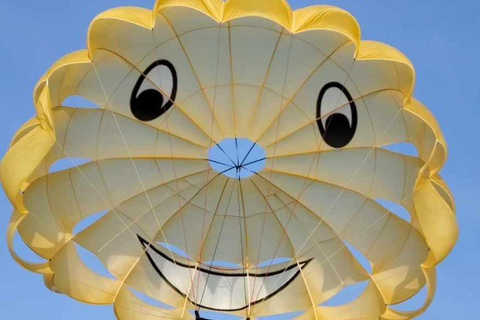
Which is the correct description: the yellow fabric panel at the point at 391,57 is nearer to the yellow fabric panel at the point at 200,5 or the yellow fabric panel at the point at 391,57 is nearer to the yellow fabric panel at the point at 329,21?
the yellow fabric panel at the point at 329,21

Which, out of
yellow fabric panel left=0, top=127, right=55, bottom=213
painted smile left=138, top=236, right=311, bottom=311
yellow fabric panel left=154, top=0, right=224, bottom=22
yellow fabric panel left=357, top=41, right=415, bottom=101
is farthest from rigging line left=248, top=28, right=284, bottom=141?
yellow fabric panel left=0, top=127, right=55, bottom=213

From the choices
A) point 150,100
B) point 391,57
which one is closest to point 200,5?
point 150,100

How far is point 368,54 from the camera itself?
1761 centimetres

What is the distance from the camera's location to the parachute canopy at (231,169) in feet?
58.2

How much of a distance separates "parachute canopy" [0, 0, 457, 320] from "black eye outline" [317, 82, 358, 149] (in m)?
0.03

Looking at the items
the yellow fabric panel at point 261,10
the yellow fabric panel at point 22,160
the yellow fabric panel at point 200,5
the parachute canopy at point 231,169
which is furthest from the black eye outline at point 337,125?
the yellow fabric panel at point 22,160

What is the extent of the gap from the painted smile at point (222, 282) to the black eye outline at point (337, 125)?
9.40 feet

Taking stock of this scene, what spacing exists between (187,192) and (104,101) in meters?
2.89

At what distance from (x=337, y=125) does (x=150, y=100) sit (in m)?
3.73

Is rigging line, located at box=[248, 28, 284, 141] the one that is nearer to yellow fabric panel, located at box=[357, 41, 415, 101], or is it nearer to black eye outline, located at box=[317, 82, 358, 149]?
black eye outline, located at box=[317, 82, 358, 149]

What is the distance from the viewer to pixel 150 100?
18938 mm

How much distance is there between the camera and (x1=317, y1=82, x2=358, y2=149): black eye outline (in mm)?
18625

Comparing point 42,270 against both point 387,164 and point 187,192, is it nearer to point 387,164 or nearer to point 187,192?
point 187,192

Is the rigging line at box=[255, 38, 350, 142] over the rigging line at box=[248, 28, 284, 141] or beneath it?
beneath
